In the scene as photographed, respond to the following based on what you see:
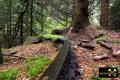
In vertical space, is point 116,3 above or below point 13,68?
above

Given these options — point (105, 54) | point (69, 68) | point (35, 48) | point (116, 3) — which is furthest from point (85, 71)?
point (116, 3)

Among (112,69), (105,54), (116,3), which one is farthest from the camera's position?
(116,3)

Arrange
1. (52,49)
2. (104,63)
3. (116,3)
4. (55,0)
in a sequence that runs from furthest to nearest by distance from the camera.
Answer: (55,0), (116,3), (52,49), (104,63)

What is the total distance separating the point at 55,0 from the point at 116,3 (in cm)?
1058

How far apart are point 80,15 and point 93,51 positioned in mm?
3129

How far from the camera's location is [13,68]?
23.1 feet

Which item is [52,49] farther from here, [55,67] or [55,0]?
[55,0]

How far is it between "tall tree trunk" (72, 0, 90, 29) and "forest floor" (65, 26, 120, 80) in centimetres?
29

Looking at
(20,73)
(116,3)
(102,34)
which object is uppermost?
(116,3)

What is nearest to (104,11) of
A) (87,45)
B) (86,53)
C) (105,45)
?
(105,45)

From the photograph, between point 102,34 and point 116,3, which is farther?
point 116,3

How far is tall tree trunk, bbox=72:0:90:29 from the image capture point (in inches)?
447

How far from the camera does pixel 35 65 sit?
684cm

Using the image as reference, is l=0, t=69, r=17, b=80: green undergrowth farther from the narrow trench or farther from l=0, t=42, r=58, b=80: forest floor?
the narrow trench
